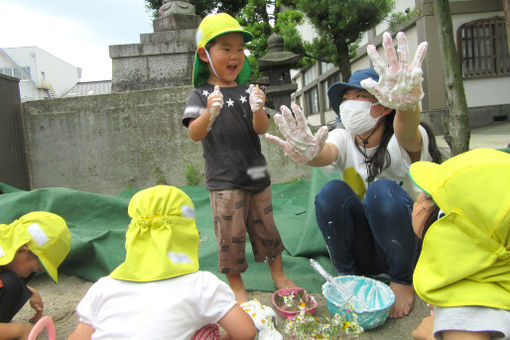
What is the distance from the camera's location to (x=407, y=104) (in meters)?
1.35

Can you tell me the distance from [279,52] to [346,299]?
16.7 ft

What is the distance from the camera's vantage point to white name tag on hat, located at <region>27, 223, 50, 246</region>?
1546 mm

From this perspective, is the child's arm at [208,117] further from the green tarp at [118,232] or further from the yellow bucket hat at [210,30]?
the green tarp at [118,232]

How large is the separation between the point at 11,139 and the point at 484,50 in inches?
382

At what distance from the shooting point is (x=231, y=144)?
1842 millimetres

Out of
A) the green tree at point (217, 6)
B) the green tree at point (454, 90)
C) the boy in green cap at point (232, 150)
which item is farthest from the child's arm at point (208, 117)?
the green tree at point (217, 6)

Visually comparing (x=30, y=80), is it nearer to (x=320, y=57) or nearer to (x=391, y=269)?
(x=320, y=57)

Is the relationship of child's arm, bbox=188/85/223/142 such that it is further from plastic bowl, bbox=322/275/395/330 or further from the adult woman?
plastic bowl, bbox=322/275/395/330

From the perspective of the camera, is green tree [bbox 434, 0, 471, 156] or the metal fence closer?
green tree [bbox 434, 0, 471, 156]

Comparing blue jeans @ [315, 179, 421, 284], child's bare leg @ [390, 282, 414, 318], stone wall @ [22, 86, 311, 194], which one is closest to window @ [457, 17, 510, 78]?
stone wall @ [22, 86, 311, 194]

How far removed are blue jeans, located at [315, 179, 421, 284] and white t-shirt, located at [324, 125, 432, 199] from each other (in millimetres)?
137

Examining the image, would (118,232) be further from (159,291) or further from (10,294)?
(159,291)

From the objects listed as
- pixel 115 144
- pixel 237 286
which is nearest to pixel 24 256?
pixel 237 286

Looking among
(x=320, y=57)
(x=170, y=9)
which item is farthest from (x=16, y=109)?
(x=320, y=57)
